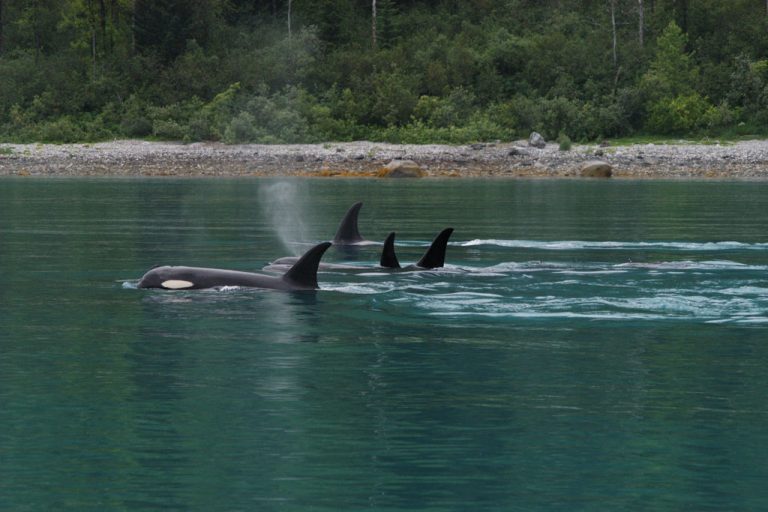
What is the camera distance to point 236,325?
1566 centimetres

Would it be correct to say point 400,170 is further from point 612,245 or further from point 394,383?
point 394,383

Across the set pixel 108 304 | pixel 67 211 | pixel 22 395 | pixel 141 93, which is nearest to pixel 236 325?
pixel 108 304

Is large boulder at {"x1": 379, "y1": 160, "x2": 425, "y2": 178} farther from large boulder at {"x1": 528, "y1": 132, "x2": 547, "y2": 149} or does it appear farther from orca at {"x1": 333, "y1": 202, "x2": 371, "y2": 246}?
orca at {"x1": 333, "y1": 202, "x2": 371, "y2": 246}

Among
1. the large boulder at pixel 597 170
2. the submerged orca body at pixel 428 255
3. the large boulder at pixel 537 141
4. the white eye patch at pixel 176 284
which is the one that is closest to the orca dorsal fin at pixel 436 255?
the submerged orca body at pixel 428 255

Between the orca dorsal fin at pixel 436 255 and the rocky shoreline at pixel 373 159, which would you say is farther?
the rocky shoreline at pixel 373 159

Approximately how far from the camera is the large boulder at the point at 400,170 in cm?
6606

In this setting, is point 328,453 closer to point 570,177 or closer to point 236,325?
point 236,325

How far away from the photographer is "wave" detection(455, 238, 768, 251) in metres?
27.0

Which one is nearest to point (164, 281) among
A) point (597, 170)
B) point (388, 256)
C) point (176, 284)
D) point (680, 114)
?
point (176, 284)

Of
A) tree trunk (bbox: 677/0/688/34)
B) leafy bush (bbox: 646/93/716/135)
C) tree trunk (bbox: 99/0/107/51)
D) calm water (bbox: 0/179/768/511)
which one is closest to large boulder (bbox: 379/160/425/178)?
leafy bush (bbox: 646/93/716/135)

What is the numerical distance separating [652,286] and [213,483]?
12.3m

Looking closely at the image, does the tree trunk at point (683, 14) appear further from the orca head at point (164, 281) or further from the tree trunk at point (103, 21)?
the orca head at point (164, 281)

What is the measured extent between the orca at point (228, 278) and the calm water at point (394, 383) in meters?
0.28

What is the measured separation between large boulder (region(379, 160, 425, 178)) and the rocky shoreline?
2.85 ft
